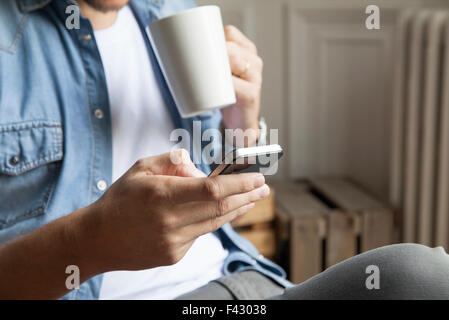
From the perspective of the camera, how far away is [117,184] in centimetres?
49

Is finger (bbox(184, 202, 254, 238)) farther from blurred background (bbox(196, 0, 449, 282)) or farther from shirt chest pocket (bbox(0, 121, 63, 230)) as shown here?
blurred background (bbox(196, 0, 449, 282))

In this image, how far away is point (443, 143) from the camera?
4.25ft

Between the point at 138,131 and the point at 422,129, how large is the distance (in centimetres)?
93

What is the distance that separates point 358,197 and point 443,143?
283 millimetres

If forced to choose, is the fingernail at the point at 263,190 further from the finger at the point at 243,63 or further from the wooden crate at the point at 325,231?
the wooden crate at the point at 325,231

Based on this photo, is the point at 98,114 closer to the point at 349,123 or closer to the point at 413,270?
the point at 413,270

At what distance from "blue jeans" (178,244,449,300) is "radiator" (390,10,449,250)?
0.86 m

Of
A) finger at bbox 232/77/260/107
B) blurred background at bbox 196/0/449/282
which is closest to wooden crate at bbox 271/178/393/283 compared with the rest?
blurred background at bbox 196/0/449/282

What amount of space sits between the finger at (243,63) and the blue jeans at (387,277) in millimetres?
298

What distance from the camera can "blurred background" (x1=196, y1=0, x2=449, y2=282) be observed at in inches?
52.9
